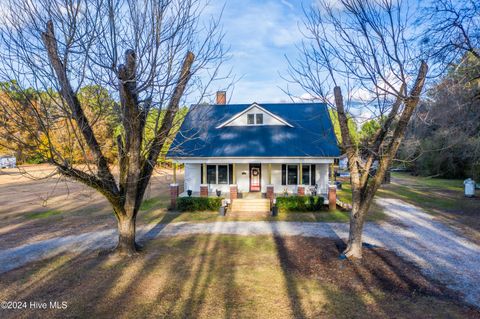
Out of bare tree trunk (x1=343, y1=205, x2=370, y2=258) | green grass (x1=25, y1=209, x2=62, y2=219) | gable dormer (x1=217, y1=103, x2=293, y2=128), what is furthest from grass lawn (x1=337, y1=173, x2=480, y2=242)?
green grass (x1=25, y1=209, x2=62, y2=219)

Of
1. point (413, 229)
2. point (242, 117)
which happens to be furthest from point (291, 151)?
point (413, 229)

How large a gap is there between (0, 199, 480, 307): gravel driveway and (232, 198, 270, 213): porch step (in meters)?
2.87

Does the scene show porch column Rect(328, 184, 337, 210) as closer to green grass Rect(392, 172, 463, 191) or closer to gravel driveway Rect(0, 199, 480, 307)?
gravel driveway Rect(0, 199, 480, 307)


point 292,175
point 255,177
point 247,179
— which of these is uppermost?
point 292,175

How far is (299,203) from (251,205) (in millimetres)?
2481

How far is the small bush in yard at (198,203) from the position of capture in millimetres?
16766

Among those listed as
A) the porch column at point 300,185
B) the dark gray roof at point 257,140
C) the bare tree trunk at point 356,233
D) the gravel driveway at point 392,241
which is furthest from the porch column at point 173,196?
the bare tree trunk at point 356,233

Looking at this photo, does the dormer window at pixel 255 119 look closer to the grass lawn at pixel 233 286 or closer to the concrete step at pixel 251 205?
the concrete step at pixel 251 205

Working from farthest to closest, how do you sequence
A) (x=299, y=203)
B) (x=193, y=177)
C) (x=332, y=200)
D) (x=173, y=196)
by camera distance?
(x=193, y=177) → (x=173, y=196) → (x=332, y=200) → (x=299, y=203)

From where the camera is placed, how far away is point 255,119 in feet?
69.8

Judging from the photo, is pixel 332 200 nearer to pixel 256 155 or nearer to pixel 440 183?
pixel 256 155

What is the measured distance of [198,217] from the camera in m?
15.3

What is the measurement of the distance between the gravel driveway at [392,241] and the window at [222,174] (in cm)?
641

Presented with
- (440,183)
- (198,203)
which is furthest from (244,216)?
(440,183)
